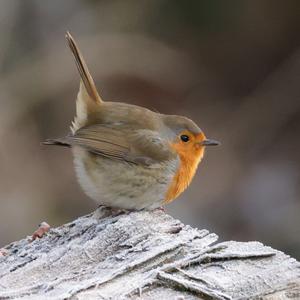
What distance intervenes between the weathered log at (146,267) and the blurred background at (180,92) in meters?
4.06

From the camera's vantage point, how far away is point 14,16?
30.0 ft

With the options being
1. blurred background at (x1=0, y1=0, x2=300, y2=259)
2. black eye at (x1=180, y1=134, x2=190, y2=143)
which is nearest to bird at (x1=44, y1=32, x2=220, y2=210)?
black eye at (x1=180, y1=134, x2=190, y2=143)

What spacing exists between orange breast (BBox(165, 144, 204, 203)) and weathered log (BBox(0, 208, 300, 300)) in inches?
36.5

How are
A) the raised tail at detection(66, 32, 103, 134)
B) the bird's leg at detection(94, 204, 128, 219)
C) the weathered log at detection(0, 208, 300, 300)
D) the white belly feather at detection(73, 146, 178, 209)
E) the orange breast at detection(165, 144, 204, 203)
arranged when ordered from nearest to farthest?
the weathered log at detection(0, 208, 300, 300) → the bird's leg at detection(94, 204, 128, 219) → the white belly feather at detection(73, 146, 178, 209) → the orange breast at detection(165, 144, 204, 203) → the raised tail at detection(66, 32, 103, 134)

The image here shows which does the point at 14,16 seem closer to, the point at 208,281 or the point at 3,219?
the point at 3,219

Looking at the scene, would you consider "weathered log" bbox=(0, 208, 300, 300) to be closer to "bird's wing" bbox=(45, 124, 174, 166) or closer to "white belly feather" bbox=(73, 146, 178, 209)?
"white belly feather" bbox=(73, 146, 178, 209)

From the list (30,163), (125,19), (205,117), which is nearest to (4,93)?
(30,163)

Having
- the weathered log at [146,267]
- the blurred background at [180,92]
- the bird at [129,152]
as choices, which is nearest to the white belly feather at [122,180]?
the bird at [129,152]

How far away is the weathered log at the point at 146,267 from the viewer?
11.5ft

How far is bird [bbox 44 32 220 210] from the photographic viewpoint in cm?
504

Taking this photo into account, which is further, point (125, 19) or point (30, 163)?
point (125, 19)

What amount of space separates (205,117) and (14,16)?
7.61 ft

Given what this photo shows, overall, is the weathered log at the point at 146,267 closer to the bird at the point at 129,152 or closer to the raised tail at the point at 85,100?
the bird at the point at 129,152

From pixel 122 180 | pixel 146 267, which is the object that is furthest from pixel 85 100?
pixel 146 267
